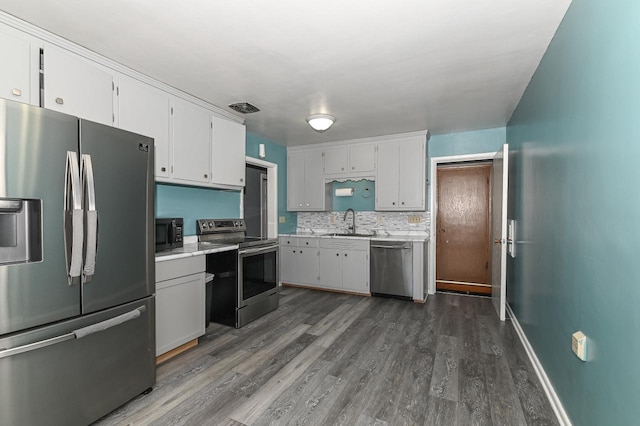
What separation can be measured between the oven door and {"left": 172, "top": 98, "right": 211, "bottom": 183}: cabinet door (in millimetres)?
936

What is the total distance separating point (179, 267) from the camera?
2.52 meters

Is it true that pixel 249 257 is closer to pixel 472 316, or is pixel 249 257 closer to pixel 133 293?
pixel 133 293

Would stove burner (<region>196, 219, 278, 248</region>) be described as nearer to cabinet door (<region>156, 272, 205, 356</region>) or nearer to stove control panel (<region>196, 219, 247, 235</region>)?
stove control panel (<region>196, 219, 247, 235</region>)

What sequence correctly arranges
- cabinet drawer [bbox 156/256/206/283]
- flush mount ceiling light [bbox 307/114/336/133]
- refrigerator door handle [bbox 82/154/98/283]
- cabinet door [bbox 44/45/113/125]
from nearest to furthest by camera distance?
refrigerator door handle [bbox 82/154/98/283], cabinet door [bbox 44/45/113/125], cabinet drawer [bbox 156/256/206/283], flush mount ceiling light [bbox 307/114/336/133]

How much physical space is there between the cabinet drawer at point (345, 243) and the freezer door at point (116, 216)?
2.86 m

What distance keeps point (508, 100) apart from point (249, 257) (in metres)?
3.18

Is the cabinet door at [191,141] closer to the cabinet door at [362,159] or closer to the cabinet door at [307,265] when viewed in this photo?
the cabinet door at [307,265]

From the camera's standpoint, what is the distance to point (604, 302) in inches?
52.0

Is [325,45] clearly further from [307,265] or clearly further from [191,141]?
[307,265]

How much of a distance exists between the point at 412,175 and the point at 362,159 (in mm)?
818

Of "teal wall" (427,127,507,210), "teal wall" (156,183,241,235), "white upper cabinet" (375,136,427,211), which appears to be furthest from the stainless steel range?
"teal wall" (427,127,507,210)

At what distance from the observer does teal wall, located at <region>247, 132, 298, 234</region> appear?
186 inches

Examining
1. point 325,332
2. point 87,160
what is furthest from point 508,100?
point 87,160

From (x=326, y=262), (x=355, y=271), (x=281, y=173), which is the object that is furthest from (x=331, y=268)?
(x=281, y=173)
